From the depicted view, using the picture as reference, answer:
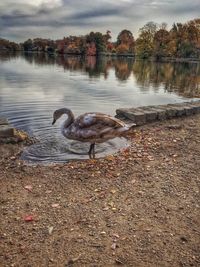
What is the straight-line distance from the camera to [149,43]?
112m

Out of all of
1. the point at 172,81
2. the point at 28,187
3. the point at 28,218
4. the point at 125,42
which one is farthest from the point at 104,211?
the point at 125,42

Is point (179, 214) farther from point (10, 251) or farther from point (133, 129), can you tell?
point (133, 129)

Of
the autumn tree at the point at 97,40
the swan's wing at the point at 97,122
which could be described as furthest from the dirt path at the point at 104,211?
the autumn tree at the point at 97,40

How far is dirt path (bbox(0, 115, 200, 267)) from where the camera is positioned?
14.0ft

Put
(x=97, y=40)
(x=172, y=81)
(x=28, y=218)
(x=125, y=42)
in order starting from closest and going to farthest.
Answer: (x=28, y=218), (x=172, y=81), (x=97, y=40), (x=125, y=42)

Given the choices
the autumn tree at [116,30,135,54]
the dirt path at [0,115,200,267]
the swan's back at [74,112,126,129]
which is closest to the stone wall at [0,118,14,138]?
the dirt path at [0,115,200,267]

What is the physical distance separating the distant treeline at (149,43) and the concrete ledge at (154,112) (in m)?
94.5

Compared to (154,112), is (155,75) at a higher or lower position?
lower

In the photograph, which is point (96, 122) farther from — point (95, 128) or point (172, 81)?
point (172, 81)

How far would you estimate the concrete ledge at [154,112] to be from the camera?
1081 centimetres

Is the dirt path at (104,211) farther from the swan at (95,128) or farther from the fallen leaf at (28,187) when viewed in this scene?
the swan at (95,128)

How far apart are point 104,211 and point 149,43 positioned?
368ft

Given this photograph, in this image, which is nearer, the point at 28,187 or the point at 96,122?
the point at 28,187

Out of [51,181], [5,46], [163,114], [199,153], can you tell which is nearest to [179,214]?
[51,181]
